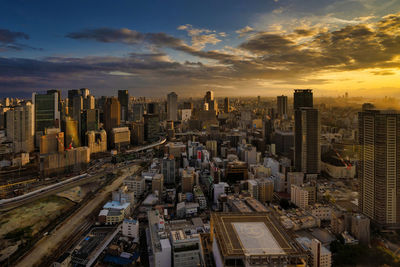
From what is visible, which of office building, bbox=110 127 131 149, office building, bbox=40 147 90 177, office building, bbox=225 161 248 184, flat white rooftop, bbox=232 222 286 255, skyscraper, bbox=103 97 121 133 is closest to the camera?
flat white rooftop, bbox=232 222 286 255

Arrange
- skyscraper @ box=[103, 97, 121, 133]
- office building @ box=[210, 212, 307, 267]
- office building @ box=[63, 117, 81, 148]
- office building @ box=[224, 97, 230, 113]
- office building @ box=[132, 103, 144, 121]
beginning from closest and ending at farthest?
1. office building @ box=[210, 212, 307, 267]
2. office building @ box=[63, 117, 81, 148]
3. skyscraper @ box=[103, 97, 121, 133]
4. office building @ box=[132, 103, 144, 121]
5. office building @ box=[224, 97, 230, 113]

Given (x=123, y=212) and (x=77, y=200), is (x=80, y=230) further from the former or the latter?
(x=77, y=200)

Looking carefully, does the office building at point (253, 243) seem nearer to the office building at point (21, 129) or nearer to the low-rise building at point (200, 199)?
the low-rise building at point (200, 199)

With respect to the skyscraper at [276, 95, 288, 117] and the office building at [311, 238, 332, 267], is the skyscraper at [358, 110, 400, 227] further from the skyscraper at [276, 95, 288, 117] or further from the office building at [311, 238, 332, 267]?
the skyscraper at [276, 95, 288, 117]

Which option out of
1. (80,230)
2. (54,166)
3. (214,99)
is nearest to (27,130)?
(54,166)

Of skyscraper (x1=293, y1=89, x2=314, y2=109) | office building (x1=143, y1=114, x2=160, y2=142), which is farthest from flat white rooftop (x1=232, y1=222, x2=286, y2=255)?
office building (x1=143, y1=114, x2=160, y2=142)

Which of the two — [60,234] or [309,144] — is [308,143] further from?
[60,234]
